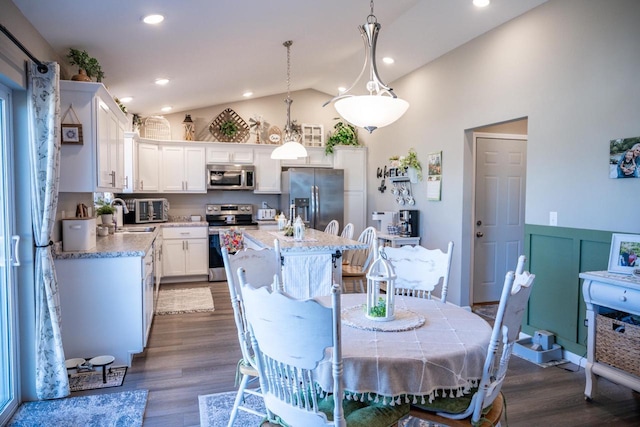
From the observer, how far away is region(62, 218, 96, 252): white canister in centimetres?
321

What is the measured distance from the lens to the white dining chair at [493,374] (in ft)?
5.22

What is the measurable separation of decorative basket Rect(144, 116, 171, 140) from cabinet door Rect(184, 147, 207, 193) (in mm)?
415

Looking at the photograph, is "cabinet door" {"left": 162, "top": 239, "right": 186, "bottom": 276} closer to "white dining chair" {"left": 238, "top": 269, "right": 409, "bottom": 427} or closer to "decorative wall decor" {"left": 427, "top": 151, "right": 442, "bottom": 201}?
"decorative wall decor" {"left": 427, "top": 151, "right": 442, "bottom": 201}

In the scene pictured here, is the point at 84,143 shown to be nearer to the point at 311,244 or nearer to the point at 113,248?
the point at 113,248

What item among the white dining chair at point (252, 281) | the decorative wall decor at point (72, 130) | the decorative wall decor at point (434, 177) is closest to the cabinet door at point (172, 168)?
the decorative wall decor at point (72, 130)

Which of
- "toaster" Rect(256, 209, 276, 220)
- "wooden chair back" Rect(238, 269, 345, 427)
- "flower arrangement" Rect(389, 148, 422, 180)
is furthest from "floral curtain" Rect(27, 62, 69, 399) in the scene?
"toaster" Rect(256, 209, 276, 220)

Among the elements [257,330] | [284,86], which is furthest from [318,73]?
[257,330]

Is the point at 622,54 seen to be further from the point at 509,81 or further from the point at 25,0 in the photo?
the point at 25,0

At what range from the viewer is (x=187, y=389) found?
113 inches

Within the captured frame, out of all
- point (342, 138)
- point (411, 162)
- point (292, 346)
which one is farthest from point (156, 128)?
point (292, 346)

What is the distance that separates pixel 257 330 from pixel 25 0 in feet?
7.70

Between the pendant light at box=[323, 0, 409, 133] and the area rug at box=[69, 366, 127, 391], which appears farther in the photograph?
the area rug at box=[69, 366, 127, 391]

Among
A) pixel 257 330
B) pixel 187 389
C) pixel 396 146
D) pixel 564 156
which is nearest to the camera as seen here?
pixel 257 330

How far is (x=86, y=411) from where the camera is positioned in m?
2.56
